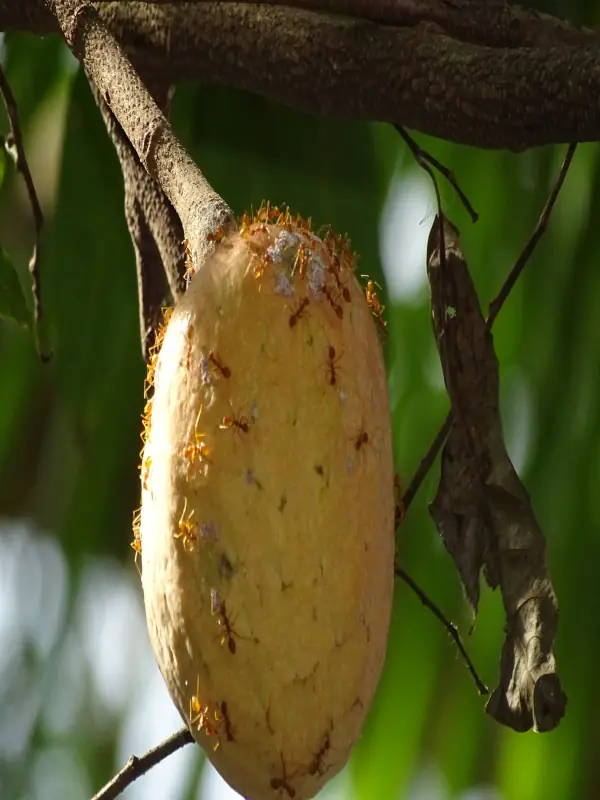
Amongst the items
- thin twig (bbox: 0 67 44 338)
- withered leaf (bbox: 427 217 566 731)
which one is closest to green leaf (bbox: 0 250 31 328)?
thin twig (bbox: 0 67 44 338)

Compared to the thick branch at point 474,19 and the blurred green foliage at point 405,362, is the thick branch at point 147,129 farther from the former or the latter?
the blurred green foliage at point 405,362

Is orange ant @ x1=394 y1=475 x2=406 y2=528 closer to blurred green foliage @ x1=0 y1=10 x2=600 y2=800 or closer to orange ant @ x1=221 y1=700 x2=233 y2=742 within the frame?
orange ant @ x1=221 y1=700 x2=233 y2=742

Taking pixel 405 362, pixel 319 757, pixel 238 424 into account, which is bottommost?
pixel 405 362

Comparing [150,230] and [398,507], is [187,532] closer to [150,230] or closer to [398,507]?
[398,507]

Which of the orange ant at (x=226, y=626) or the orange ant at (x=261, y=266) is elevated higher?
the orange ant at (x=261, y=266)

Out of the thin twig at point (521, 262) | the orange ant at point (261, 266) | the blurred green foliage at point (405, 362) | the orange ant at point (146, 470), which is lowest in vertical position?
the blurred green foliage at point (405, 362)

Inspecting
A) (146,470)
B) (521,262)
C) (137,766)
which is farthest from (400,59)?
(137,766)

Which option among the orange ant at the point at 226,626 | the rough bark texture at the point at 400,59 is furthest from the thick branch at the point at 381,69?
the orange ant at the point at 226,626
